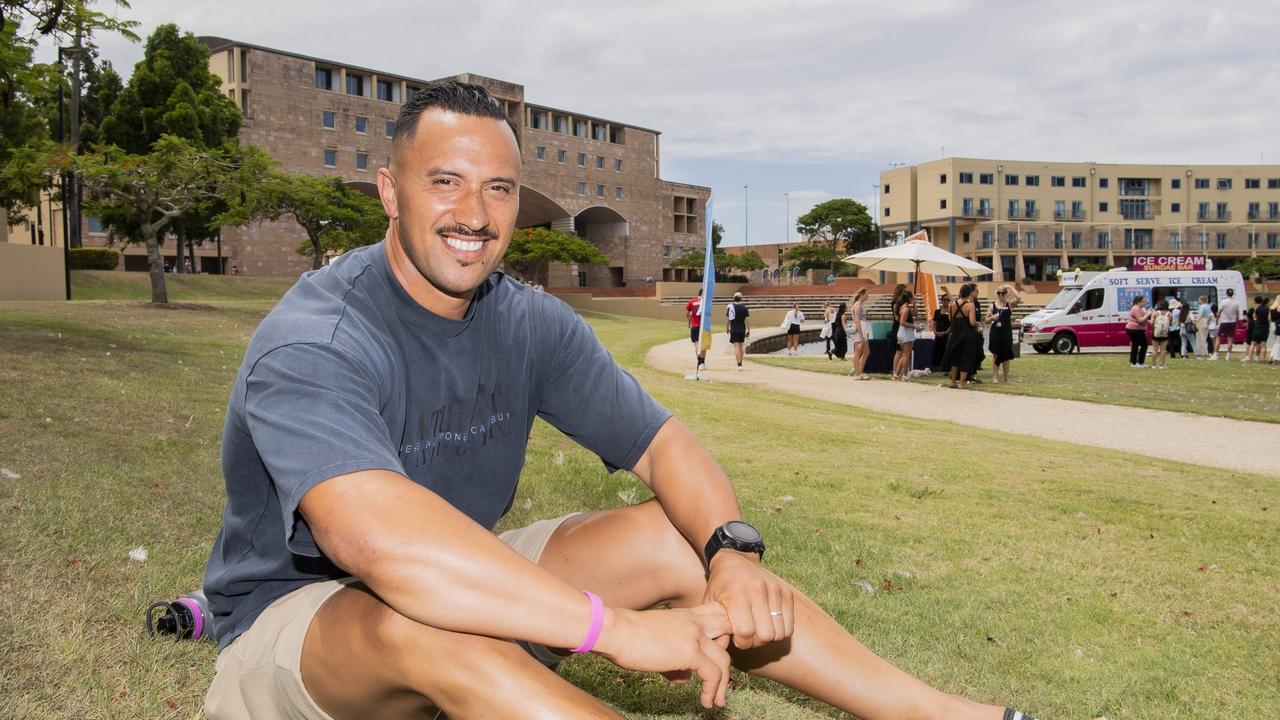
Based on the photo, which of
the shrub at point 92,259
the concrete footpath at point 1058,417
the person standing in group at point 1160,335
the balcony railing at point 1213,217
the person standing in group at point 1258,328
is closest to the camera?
the concrete footpath at point 1058,417

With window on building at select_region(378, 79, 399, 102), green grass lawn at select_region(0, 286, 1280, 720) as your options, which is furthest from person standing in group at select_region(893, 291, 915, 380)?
window on building at select_region(378, 79, 399, 102)

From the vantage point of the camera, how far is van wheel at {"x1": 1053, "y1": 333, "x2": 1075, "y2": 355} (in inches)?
1031

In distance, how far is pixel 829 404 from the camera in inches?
545

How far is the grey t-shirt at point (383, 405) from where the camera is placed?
6.01 ft

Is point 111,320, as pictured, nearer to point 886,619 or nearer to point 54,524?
point 54,524

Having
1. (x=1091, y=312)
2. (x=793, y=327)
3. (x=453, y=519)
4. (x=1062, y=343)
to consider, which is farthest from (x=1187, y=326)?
(x=453, y=519)

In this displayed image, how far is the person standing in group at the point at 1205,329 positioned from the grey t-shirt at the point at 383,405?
27358 mm

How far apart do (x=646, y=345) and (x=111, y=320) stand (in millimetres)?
15482

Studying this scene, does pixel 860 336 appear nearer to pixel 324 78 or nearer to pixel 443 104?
pixel 443 104

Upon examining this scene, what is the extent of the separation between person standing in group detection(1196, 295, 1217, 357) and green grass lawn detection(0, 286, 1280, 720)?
19.5 metres

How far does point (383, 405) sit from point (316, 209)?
121 ft

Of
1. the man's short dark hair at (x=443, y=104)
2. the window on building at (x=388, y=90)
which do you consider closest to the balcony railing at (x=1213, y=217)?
the window on building at (x=388, y=90)

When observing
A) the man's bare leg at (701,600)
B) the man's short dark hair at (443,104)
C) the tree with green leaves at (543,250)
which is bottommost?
the man's bare leg at (701,600)

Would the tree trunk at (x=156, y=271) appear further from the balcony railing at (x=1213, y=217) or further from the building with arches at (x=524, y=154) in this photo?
the balcony railing at (x=1213, y=217)
